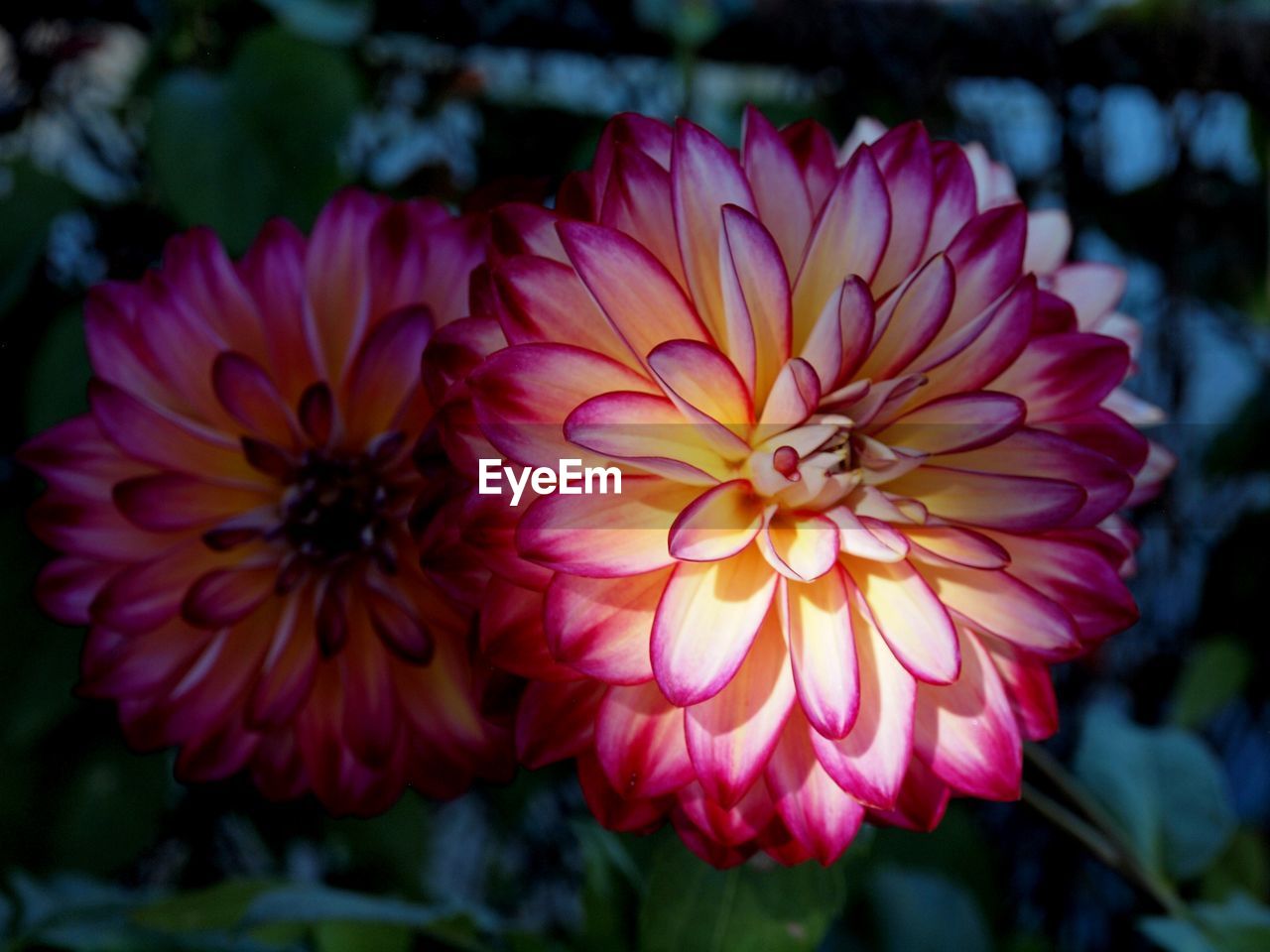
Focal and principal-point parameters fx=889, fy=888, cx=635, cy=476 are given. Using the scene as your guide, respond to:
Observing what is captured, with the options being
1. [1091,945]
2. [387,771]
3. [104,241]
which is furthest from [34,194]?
[1091,945]

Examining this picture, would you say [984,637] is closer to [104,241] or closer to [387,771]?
[387,771]

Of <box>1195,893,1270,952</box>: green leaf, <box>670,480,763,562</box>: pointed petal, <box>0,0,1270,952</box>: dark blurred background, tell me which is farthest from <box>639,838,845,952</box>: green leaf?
<box>1195,893,1270,952</box>: green leaf

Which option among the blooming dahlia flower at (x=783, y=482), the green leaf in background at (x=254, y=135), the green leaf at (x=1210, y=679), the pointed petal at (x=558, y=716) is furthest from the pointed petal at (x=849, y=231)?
the green leaf at (x=1210, y=679)

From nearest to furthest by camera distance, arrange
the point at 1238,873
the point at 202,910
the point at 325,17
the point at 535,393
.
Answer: the point at 535,393 < the point at 202,910 < the point at 325,17 < the point at 1238,873

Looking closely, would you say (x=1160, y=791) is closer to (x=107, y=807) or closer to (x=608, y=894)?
(x=608, y=894)

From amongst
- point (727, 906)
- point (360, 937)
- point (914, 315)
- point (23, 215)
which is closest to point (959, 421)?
point (914, 315)
